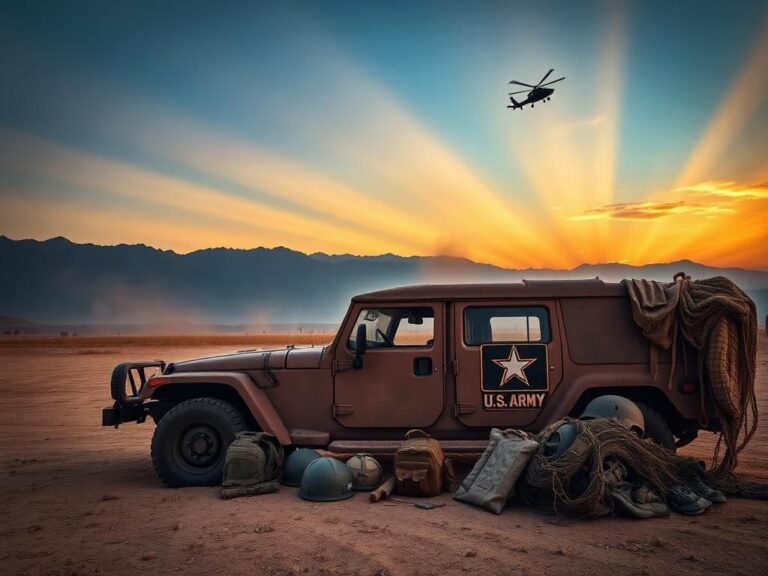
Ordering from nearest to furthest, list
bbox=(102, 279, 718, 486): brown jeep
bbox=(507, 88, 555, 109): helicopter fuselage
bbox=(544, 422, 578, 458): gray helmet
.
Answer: bbox=(544, 422, 578, 458): gray helmet < bbox=(102, 279, 718, 486): brown jeep < bbox=(507, 88, 555, 109): helicopter fuselage

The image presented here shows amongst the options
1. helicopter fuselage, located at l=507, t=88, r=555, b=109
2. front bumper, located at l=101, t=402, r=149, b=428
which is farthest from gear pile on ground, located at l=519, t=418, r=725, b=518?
helicopter fuselage, located at l=507, t=88, r=555, b=109

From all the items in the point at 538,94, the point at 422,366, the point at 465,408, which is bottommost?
the point at 465,408

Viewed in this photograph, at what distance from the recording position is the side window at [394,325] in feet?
23.9

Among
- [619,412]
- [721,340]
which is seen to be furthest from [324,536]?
[721,340]

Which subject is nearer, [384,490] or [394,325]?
[384,490]

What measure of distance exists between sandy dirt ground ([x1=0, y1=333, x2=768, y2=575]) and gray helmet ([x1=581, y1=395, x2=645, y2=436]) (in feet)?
3.18

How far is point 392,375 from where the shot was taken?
7.15 meters

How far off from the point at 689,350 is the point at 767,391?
39.2 feet

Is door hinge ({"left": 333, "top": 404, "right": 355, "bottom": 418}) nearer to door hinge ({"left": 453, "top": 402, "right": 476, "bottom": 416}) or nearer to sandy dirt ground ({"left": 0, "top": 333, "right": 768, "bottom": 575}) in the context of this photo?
sandy dirt ground ({"left": 0, "top": 333, "right": 768, "bottom": 575})

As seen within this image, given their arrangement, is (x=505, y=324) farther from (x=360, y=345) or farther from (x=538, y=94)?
(x=538, y=94)

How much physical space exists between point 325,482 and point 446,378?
1685 mm

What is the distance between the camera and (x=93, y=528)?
5.89 metres

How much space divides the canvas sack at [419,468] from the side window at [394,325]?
1172 millimetres

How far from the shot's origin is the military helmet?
6887mm
